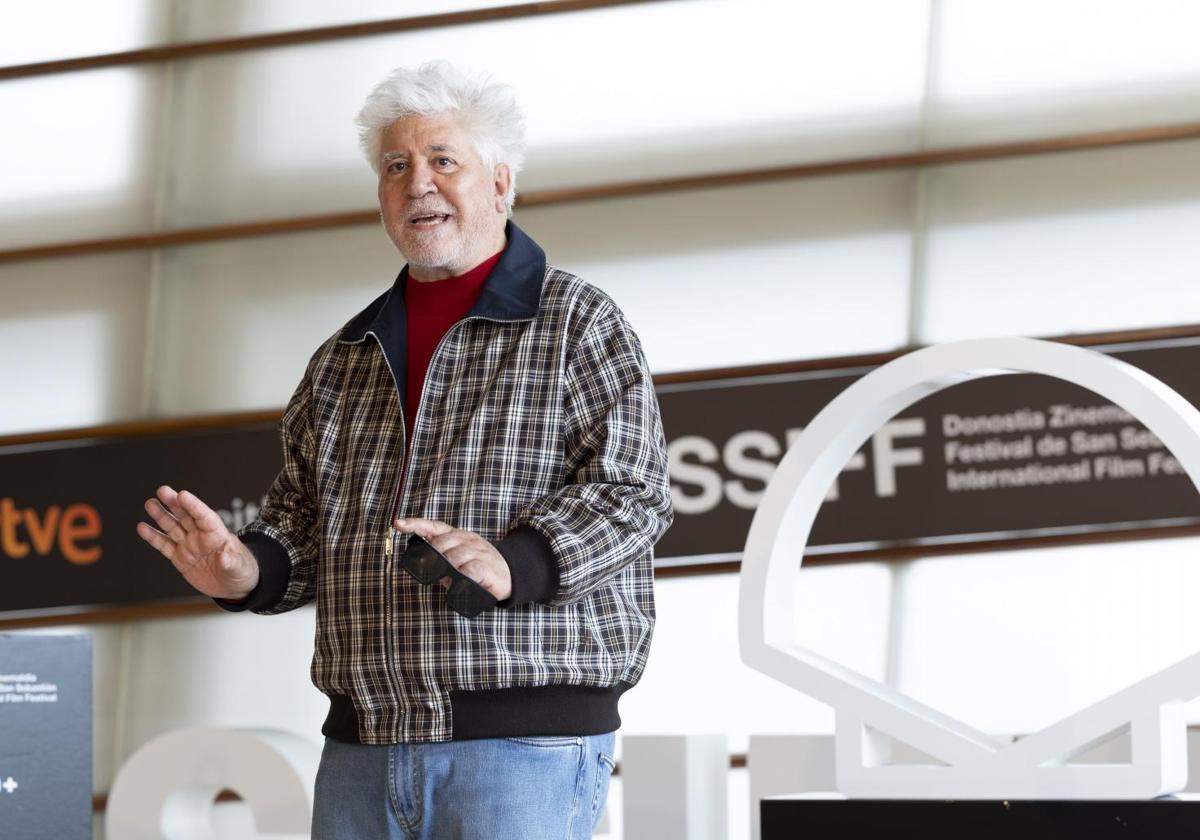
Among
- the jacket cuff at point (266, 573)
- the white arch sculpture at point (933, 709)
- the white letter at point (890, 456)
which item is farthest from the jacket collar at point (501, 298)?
the white letter at point (890, 456)

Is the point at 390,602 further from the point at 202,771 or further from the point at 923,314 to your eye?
the point at 923,314

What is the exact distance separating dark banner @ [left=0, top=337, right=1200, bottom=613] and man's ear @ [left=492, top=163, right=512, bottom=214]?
95.5 inches

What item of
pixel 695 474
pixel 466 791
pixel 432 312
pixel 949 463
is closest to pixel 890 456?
pixel 949 463

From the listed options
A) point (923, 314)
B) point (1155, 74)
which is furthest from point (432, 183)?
point (1155, 74)

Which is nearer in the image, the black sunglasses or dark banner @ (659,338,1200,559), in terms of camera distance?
the black sunglasses

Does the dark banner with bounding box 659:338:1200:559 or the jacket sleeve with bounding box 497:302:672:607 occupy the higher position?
the dark banner with bounding box 659:338:1200:559

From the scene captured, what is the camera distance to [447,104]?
1.83 metres

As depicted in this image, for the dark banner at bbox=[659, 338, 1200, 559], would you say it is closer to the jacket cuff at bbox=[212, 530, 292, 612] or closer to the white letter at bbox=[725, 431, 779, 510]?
the white letter at bbox=[725, 431, 779, 510]

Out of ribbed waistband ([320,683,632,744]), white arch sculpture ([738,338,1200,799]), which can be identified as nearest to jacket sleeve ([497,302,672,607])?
ribbed waistband ([320,683,632,744])

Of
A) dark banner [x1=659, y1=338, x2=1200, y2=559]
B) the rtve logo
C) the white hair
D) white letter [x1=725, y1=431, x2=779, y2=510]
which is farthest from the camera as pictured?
the rtve logo

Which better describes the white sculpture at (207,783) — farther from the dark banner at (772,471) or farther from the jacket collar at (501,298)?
the jacket collar at (501,298)

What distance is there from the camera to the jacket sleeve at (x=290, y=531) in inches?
72.0

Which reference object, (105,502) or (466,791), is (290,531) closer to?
(466,791)

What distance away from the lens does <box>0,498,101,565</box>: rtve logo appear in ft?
15.7
